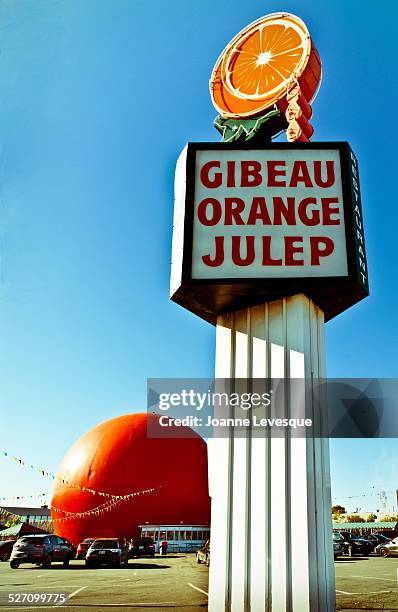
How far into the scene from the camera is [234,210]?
20.2ft

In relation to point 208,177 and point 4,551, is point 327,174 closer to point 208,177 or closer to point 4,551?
point 208,177

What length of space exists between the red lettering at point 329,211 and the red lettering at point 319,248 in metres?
0.23

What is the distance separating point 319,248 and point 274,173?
112 centimetres

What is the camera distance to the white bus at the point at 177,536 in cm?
3097

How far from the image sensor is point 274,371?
5.70 meters

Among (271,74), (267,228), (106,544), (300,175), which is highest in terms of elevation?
(271,74)

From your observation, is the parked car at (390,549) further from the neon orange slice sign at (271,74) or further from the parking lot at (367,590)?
the neon orange slice sign at (271,74)

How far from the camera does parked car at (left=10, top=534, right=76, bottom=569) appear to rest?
67.3 feet

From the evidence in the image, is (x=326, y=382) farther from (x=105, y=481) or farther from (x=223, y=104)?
(x=105, y=481)

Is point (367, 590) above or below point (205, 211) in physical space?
below

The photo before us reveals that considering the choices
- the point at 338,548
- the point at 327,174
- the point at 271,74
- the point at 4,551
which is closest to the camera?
the point at 327,174

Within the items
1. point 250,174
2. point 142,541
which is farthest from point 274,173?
point 142,541

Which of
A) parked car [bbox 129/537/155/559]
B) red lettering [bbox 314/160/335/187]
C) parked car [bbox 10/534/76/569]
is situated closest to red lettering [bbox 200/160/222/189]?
red lettering [bbox 314/160/335/187]

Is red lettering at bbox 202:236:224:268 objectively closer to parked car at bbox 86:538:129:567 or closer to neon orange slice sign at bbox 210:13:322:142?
neon orange slice sign at bbox 210:13:322:142
